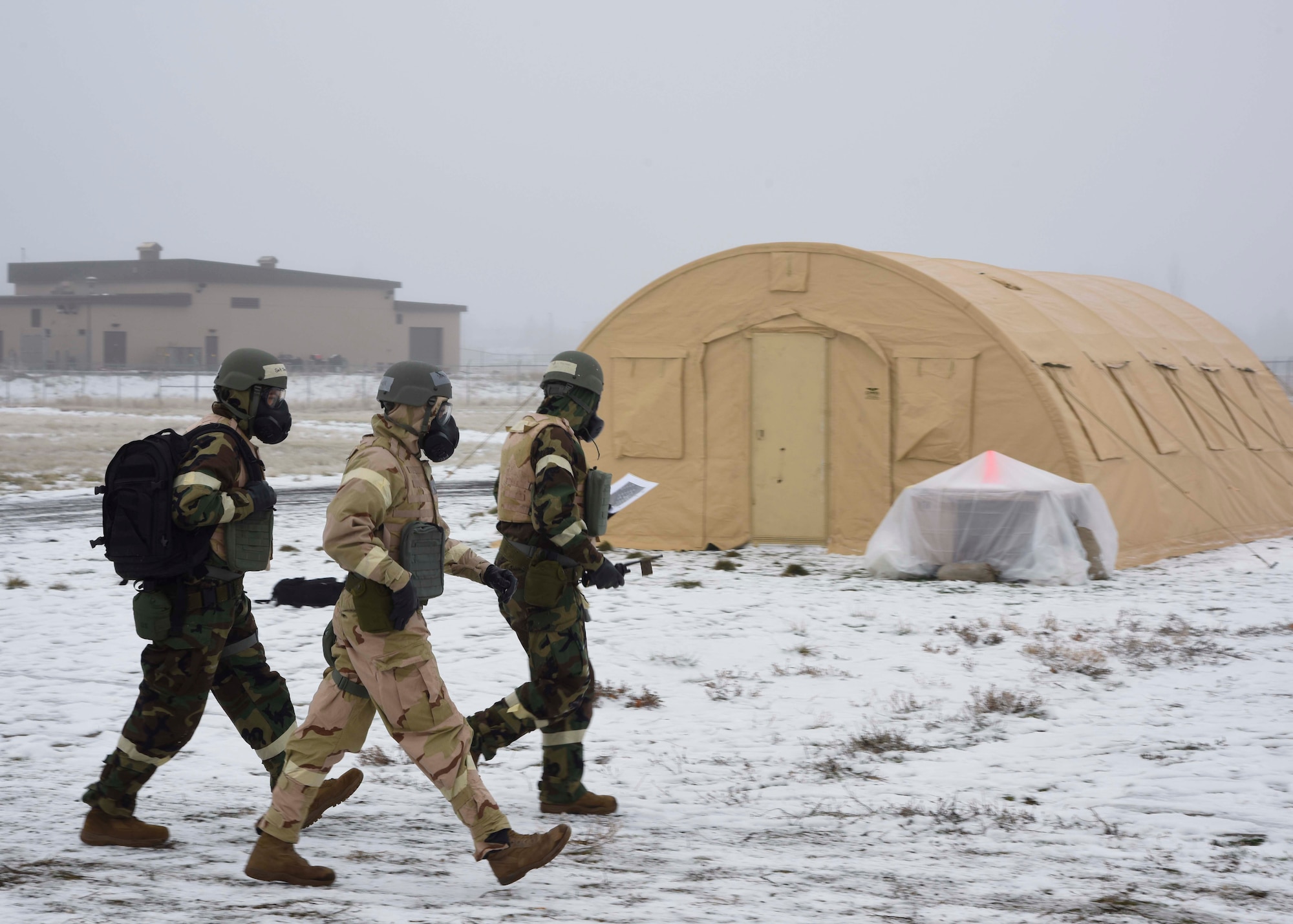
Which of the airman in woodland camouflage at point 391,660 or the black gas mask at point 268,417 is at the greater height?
the black gas mask at point 268,417

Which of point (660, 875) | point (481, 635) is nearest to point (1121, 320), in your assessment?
point (481, 635)

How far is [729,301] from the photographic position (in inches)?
512

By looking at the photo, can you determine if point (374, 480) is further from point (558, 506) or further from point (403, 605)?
point (558, 506)

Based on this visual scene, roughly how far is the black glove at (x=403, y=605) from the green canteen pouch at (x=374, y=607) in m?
0.02

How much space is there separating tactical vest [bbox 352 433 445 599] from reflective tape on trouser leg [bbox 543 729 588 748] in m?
1.03

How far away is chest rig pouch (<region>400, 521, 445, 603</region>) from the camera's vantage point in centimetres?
420

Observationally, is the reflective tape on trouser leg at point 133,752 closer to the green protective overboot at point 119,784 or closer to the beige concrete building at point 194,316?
the green protective overboot at point 119,784

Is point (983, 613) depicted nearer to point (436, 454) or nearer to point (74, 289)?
point (436, 454)

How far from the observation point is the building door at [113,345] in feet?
167

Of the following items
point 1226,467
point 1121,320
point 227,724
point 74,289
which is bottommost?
point 227,724

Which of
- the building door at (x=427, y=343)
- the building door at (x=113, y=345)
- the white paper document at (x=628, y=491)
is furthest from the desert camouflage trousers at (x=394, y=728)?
the building door at (x=427, y=343)

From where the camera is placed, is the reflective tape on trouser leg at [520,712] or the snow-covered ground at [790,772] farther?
the reflective tape on trouser leg at [520,712]

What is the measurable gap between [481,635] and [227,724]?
246cm

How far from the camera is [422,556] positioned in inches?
166
